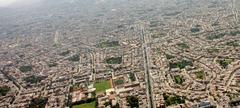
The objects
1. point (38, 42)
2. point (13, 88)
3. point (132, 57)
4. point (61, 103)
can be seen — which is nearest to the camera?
point (61, 103)

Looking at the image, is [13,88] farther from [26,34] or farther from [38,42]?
[26,34]

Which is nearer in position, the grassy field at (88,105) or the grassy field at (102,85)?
the grassy field at (88,105)

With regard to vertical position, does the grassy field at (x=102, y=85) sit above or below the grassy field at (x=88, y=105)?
above

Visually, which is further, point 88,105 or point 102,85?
point 102,85

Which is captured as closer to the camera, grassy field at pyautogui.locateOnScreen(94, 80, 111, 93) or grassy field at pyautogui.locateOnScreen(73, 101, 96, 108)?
grassy field at pyautogui.locateOnScreen(73, 101, 96, 108)

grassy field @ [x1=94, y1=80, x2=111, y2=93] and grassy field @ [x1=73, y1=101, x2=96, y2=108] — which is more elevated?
grassy field @ [x1=94, y1=80, x2=111, y2=93]

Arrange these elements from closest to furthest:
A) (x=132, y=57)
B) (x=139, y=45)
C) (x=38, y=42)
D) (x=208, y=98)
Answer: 1. (x=208, y=98)
2. (x=132, y=57)
3. (x=139, y=45)
4. (x=38, y=42)

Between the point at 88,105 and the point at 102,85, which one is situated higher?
the point at 102,85

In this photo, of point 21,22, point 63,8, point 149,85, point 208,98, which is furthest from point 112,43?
point 63,8
